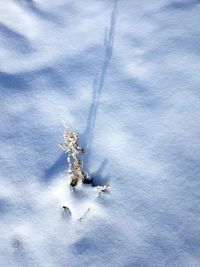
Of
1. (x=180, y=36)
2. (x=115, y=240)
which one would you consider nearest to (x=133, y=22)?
(x=180, y=36)

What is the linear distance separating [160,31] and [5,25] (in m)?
1.73

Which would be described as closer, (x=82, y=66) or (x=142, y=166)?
(x=142, y=166)

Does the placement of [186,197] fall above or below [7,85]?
below

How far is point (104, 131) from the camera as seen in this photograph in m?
2.48

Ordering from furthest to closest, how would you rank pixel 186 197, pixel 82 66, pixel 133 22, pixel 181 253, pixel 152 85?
pixel 133 22, pixel 82 66, pixel 152 85, pixel 186 197, pixel 181 253

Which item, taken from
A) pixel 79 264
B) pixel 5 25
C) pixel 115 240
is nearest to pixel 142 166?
pixel 115 240

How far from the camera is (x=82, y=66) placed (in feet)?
9.77

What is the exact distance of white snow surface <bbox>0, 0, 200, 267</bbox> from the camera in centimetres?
198

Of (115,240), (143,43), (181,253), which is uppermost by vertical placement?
(143,43)

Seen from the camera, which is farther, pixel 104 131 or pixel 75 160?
pixel 104 131

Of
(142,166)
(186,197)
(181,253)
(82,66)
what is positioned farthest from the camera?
(82,66)

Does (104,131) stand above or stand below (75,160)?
above

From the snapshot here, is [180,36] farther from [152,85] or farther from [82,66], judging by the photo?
[82,66]

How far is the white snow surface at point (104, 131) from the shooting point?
1.98 metres
